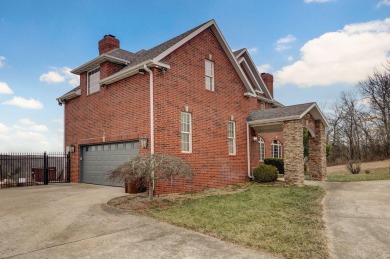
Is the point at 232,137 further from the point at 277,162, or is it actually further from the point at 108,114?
the point at 277,162

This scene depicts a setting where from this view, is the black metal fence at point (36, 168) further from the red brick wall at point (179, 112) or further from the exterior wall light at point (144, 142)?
the exterior wall light at point (144, 142)

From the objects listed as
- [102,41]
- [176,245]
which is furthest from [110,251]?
[102,41]

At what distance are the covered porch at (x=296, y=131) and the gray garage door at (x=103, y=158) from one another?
7909mm

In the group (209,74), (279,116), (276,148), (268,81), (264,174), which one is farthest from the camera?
(268,81)

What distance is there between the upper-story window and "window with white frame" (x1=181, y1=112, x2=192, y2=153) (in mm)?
5560

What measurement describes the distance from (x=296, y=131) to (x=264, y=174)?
3.17 meters

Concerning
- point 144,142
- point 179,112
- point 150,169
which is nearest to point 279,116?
point 179,112

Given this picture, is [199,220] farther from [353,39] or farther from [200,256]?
[353,39]

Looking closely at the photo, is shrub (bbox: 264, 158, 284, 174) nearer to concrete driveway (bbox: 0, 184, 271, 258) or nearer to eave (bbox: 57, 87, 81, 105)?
eave (bbox: 57, 87, 81, 105)

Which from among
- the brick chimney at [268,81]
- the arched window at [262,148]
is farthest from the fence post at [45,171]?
the brick chimney at [268,81]

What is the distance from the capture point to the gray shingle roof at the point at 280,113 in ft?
50.8

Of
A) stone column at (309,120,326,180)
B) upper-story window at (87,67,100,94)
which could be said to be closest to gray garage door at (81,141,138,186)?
upper-story window at (87,67,100,94)

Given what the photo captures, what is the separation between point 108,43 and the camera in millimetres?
19047

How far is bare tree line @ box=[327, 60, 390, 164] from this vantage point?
35.7 m
